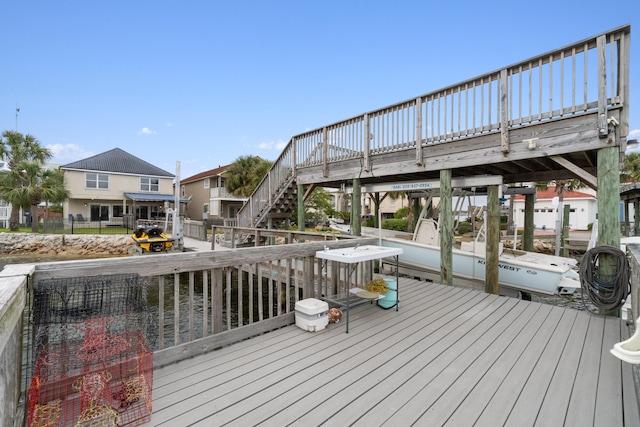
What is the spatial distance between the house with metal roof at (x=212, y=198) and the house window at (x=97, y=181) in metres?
6.47

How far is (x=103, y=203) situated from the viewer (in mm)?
23547

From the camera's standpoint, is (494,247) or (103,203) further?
(103,203)

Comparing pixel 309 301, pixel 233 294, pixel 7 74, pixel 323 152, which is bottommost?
pixel 233 294

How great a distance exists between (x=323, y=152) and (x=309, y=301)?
17.9 feet

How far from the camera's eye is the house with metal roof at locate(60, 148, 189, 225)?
22047mm

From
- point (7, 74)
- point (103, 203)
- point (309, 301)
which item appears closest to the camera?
point (309, 301)

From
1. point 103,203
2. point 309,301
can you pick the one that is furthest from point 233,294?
point 103,203

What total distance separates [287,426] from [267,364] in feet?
2.77

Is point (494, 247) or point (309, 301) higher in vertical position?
point (494, 247)

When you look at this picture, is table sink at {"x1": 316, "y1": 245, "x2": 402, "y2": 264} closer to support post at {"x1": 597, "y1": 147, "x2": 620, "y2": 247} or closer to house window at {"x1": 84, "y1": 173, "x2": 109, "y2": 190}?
support post at {"x1": 597, "y1": 147, "x2": 620, "y2": 247}

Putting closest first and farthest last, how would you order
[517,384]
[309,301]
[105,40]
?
[517,384]
[309,301]
[105,40]

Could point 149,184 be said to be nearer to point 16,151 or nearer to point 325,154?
point 16,151

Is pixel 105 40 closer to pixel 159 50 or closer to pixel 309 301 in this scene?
pixel 159 50

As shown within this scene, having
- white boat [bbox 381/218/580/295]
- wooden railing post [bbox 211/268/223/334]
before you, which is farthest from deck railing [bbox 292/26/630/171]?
wooden railing post [bbox 211/268/223/334]
